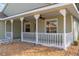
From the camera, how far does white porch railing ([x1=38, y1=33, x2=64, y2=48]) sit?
10.1m

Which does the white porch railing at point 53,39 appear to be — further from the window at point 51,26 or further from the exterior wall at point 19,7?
the exterior wall at point 19,7

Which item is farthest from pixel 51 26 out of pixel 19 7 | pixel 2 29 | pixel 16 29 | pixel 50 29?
pixel 2 29

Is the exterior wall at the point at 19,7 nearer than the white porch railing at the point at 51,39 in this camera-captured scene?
No

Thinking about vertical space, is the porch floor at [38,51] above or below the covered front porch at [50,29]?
below

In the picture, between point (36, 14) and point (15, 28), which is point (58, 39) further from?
point (15, 28)

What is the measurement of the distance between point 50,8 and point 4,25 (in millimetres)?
10460

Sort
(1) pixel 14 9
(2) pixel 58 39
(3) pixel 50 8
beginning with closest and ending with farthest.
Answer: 1. (3) pixel 50 8
2. (2) pixel 58 39
3. (1) pixel 14 9

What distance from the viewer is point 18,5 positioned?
1756 cm

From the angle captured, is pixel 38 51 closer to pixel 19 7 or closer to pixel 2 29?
pixel 19 7

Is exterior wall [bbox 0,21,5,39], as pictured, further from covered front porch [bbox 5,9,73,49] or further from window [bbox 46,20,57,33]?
window [bbox 46,20,57,33]

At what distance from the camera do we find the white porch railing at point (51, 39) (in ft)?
33.0

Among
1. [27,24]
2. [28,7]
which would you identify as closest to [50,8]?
[28,7]

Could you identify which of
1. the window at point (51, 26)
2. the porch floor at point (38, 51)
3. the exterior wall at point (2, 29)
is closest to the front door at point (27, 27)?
the exterior wall at point (2, 29)

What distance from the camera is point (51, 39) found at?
1103cm
